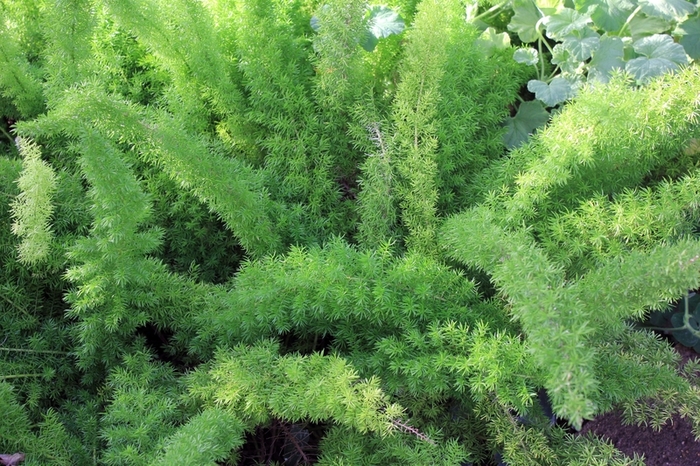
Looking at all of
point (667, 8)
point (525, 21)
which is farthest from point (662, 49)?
point (525, 21)

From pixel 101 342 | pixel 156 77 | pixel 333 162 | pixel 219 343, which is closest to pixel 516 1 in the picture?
pixel 333 162

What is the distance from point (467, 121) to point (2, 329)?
1365 millimetres

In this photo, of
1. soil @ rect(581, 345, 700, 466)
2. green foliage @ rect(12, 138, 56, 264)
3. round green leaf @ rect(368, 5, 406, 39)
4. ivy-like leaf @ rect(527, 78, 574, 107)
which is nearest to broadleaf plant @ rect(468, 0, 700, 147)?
ivy-like leaf @ rect(527, 78, 574, 107)

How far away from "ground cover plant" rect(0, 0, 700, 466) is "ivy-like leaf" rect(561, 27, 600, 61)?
0.05m

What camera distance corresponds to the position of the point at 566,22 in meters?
1.89

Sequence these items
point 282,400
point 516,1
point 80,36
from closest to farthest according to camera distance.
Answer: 1. point 282,400
2. point 80,36
3. point 516,1

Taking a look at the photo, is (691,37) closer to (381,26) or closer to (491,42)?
(491,42)

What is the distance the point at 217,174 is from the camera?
1.47 m

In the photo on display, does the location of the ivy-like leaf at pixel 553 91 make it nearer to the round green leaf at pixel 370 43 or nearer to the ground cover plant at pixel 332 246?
the ground cover plant at pixel 332 246

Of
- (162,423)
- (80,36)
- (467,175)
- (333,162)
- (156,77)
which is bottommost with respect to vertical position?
(162,423)

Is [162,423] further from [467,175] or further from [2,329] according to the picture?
[467,175]

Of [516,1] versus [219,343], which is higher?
[516,1]

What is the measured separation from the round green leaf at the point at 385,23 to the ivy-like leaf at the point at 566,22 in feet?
1.57

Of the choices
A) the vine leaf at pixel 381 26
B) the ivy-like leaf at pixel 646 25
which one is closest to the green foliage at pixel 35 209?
the vine leaf at pixel 381 26
